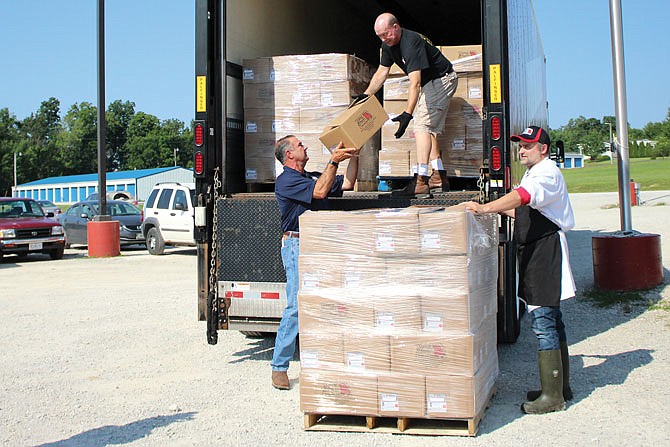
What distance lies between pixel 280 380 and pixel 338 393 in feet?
3.77

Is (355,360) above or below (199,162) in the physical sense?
below

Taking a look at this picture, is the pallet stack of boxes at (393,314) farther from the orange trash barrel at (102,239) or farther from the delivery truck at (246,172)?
the orange trash barrel at (102,239)

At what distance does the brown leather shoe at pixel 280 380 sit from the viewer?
5.93 meters

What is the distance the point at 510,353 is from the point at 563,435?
2357 millimetres

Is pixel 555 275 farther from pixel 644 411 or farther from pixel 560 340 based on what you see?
pixel 644 411

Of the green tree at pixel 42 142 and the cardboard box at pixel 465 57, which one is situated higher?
the green tree at pixel 42 142

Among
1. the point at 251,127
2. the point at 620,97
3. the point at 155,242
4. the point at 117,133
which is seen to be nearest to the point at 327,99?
the point at 251,127

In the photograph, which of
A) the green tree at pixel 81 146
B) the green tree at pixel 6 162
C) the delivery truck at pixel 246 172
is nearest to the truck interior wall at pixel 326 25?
the delivery truck at pixel 246 172

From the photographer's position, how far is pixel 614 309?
8977mm

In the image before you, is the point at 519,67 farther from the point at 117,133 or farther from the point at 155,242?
the point at 117,133

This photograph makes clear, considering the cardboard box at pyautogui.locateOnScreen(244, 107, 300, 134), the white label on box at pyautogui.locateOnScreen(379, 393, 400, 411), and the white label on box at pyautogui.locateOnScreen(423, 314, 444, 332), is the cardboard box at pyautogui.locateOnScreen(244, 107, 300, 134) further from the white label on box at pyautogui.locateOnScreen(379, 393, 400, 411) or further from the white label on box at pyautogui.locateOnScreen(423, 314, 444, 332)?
the white label on box at pyautogui.locateOnScreen(379, 393, 400, 411)

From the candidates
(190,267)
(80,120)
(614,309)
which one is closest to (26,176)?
(80,120)

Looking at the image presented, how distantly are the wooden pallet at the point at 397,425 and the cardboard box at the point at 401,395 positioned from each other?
82 millimetres

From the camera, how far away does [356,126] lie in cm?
581
